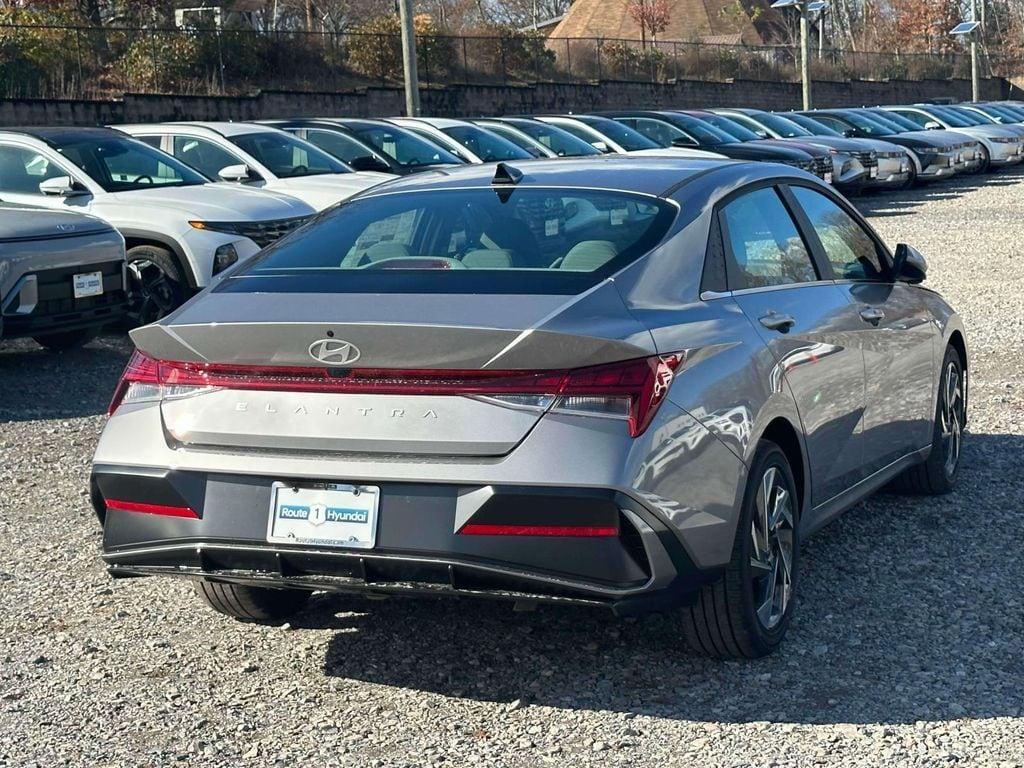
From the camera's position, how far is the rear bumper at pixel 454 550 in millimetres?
4234

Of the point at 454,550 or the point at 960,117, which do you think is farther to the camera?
the point at 960,117

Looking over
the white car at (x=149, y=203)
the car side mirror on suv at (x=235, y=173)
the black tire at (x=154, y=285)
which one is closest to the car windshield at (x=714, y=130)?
the car side mirror on suv at (x=235, y=173)

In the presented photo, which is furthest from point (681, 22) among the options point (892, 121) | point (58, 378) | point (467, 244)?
point (467, 244)

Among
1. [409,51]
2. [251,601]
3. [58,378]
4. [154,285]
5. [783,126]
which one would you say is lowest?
[58,378]

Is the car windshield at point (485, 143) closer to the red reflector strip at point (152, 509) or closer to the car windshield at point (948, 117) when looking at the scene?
the red reflector strip at point (152, 509)

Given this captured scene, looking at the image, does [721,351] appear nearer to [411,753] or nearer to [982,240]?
[411,753]

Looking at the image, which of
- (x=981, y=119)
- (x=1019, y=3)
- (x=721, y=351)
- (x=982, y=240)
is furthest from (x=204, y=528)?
(x=1019, y=3)

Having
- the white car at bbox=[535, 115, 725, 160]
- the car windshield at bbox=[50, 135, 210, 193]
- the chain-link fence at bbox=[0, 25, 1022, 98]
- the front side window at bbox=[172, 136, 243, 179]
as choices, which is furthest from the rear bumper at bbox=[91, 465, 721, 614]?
the chain-link fence at bbox=[0, 25, 1022, 98]

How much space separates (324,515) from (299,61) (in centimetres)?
3670

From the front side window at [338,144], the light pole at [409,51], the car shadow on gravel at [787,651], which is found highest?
the light pole at [409,51]

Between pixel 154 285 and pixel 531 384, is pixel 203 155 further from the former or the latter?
pixel 531 384

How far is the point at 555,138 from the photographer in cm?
2261

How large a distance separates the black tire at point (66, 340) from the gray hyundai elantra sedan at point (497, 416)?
706 cm

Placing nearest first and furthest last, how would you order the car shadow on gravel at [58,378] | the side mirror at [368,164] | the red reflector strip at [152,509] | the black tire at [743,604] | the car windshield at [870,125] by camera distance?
the red reflector strip at [152,509]
the black tire at [743,604]
the car shadow on gravel at [58,378]
the side mirror at [368,164]
the car windshield at [870,125]
